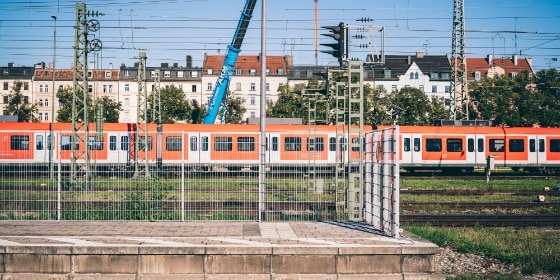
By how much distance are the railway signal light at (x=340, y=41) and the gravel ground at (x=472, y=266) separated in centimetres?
513

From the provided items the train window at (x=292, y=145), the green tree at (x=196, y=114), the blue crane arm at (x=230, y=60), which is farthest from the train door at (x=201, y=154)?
the green tree at (x=196, y=114)

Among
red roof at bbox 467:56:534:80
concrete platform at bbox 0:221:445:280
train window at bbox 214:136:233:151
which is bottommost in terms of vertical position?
concrete platform at bbox 0:221:445:280

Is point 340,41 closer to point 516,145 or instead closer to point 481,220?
point 481,220

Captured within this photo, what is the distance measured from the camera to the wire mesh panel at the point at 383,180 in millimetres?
9320

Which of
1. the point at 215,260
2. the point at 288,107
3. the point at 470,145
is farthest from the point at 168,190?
the point at 288,107

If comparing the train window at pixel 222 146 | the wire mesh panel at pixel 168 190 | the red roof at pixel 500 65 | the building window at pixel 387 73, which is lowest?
the wire mesh panel at pixel 168 190

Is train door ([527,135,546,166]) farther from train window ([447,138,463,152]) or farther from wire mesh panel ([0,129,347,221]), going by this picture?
wire mesh panel ([0,129,347,221])

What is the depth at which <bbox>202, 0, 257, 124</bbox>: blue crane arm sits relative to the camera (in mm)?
32250

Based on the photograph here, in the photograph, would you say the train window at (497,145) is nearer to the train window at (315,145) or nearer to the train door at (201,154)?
the train window at (315,145)

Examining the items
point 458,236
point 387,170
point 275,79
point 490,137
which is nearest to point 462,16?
point 490,137

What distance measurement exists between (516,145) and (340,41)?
1127 inches

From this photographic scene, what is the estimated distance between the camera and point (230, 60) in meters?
34.7

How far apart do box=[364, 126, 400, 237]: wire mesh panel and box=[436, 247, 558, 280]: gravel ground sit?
1488 mm

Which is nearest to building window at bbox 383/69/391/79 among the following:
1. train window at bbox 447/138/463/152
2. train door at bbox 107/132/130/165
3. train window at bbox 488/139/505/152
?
train window at bbox 488/139/505/152
